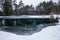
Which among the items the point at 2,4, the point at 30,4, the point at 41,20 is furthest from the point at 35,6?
the point at 41,20

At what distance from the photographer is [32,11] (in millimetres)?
19281

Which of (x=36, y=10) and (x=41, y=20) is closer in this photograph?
(x=41, y=20)

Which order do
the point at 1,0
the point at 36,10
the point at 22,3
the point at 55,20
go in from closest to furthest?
the point at 55,20, the point at 1,0, the point at 36,10, the point at 22,3

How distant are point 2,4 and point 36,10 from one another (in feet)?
18.8

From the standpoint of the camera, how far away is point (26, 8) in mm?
19844

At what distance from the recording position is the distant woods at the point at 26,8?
17.7 m

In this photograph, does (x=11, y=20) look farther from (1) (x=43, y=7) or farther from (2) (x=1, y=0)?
(1) (x=43, y=7)

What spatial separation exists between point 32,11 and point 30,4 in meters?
1.57

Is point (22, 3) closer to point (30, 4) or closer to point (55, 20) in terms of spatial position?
point (30, 4)

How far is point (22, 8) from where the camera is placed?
20125 millimetres

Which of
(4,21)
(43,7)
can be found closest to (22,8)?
(43,7)

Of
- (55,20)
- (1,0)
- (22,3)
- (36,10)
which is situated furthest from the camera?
(22,3)

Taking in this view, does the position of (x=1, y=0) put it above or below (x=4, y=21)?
above

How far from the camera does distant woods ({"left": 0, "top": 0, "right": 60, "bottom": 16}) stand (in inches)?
697
